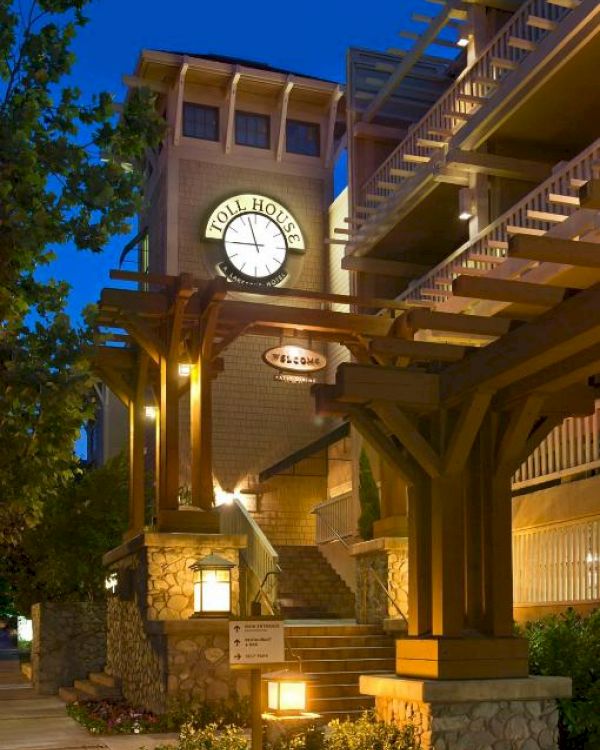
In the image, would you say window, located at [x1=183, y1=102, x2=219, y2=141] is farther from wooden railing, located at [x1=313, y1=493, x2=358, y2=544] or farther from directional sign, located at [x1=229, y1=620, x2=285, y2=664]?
directional sign, located at [x1=229, y1=620, x2=285, y2=664]

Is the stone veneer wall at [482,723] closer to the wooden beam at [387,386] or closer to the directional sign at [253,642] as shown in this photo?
the directional sign at [253,642]

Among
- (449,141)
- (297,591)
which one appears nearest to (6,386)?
(449,141)

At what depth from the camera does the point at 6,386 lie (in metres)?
8.58

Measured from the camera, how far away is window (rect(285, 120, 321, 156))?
28.0 meters

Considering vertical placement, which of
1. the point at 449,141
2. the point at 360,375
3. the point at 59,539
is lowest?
the point at 59,539

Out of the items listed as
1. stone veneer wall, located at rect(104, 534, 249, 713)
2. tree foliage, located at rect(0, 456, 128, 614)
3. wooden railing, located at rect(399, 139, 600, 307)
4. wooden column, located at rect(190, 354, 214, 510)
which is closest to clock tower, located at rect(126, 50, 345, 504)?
tree foliage, located at rect(0, 456, 128, 614)

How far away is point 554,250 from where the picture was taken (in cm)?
773

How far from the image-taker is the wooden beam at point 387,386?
9.48 meters

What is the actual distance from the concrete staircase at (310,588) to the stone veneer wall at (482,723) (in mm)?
9067

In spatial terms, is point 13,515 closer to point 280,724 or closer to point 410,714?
point 280,724

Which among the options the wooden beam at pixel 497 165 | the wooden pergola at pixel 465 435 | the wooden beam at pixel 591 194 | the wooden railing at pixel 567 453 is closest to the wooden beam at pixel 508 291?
the wooden pergola at pixel 465 435

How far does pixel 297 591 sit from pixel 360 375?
11.8 m

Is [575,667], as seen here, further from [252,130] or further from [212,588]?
[252,130]

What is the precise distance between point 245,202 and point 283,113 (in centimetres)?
239
